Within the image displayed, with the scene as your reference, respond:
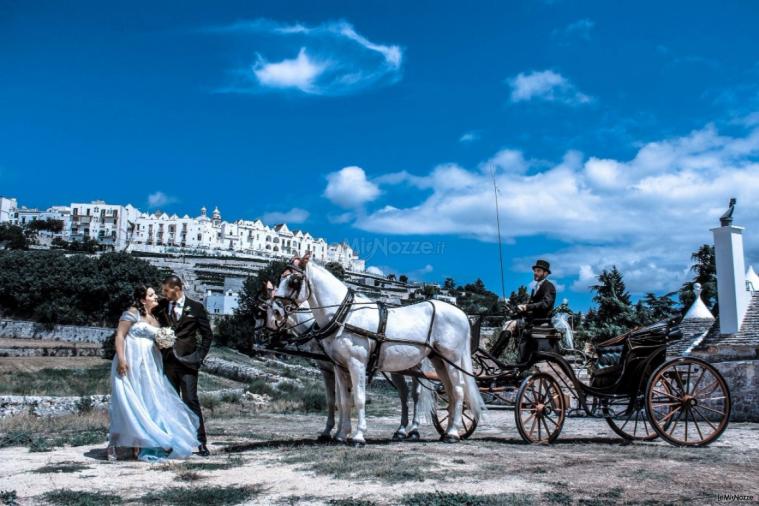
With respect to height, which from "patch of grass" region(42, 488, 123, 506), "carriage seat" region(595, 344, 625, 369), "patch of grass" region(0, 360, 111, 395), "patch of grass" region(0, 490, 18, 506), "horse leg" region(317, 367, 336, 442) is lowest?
"patch of grass" region(0, 360, 111, 395)

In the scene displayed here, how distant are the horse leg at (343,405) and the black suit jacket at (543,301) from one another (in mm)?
2918

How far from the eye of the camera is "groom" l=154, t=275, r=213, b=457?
8234mm

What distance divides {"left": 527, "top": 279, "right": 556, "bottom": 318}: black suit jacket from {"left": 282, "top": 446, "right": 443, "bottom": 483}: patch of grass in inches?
114

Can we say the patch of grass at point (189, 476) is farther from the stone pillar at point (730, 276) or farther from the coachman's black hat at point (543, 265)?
the stone pillar at point (730, 276)

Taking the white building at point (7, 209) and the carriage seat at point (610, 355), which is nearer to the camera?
the carriage seat at point (610, 355)

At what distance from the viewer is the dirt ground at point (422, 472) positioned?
5.58m

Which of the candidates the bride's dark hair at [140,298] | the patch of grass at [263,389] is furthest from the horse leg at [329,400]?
the patch of grass at [263,389]

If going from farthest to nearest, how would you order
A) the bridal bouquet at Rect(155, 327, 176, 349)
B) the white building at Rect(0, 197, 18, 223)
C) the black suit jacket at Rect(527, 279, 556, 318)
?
the white building at Rect(0, 197, 18, 223), the black suit jacket at Rect(527, 279, 556, 318), the bridal bouquet at Rect(155, 327, 176, 349)

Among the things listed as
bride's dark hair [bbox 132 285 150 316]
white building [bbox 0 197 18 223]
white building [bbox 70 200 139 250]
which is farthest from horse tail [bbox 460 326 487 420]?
white building [bbox 0 197 18 223]

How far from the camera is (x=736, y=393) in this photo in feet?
44.3

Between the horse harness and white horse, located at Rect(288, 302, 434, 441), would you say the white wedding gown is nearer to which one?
the horse harness

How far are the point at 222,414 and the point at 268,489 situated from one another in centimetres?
1048

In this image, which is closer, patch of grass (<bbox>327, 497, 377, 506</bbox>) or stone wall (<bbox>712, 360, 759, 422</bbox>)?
patch of grass (<bbox>327, 497, 377, 506</bbox>)

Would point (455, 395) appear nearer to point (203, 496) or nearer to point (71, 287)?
point (203, 496)
